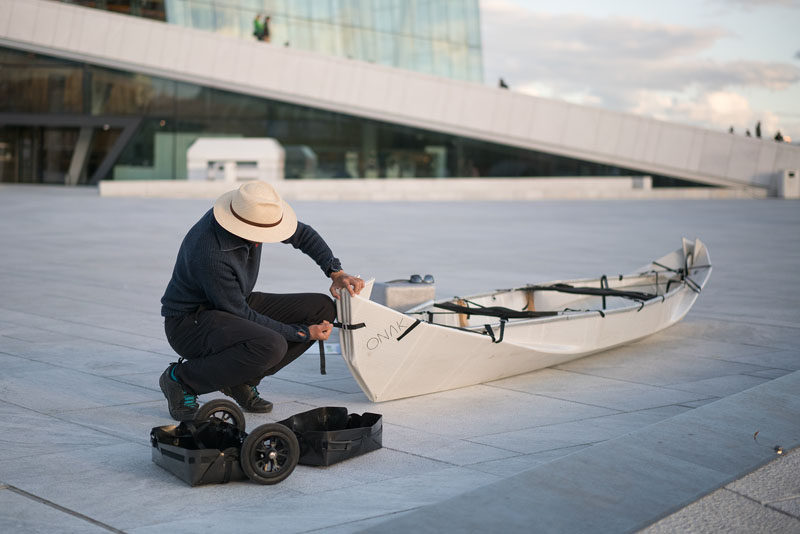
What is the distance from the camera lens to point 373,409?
602cm

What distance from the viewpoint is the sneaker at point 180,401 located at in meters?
5.66

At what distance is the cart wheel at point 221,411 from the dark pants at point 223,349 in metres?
0.32

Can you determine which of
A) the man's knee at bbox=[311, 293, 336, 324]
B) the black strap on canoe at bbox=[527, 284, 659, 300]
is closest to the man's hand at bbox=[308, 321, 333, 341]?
the man's knee at bbox=[311, 293, 336, 324]

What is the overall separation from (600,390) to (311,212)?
72.0 ft

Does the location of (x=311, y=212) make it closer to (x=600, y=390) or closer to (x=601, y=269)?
(x=601, y=269)

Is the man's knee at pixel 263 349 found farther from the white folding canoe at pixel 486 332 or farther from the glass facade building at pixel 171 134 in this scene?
the glass facade building at pixel 171 134

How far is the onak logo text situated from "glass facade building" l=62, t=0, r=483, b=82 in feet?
133

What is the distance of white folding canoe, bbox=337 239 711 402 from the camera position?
227 inches

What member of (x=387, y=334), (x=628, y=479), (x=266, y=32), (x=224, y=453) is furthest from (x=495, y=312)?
(x=266, y=32)

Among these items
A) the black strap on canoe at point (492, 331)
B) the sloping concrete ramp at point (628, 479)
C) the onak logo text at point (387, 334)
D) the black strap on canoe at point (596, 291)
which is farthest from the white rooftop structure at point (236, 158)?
the sloping concrete ramp at point (628, 479)

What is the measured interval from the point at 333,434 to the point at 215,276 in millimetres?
1200

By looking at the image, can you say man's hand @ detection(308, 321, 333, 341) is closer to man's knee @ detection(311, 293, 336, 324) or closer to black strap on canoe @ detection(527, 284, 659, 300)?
man's knee @ detection(311, 293, 336, 324)

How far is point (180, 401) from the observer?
566cm

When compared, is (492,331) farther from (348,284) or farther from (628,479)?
(628,479)
